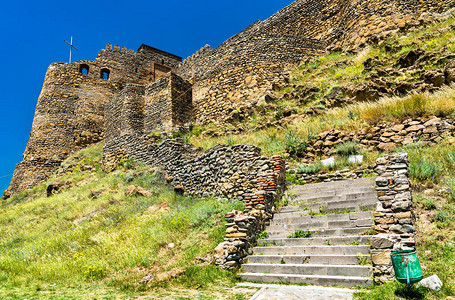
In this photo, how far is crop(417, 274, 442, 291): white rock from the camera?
13.4 ft

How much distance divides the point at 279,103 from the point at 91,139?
15.2 metres

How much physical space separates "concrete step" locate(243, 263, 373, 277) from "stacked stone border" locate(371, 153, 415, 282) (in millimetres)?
263

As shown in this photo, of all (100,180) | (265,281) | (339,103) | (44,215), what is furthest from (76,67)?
(265,281)

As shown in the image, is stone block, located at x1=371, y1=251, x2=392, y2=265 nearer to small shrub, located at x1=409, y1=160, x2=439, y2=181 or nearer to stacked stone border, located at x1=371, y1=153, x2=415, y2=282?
stacked stone border, located at x1=371, y1=153, x2=415, y2=282

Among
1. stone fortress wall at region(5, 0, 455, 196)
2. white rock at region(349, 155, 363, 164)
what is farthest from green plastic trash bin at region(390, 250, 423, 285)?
stone fortress wall at region(5, 0, 455, 196)

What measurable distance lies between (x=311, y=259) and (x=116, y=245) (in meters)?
5.11

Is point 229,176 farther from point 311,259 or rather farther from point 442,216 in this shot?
point 442,216

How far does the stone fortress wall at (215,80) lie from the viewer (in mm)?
15766

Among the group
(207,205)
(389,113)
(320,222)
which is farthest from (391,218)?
(389,113)

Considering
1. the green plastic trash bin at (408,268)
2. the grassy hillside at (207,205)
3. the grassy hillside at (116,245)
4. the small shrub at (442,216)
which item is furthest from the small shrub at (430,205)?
the grassy hillside at (116,245)

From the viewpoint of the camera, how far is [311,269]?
562 cm

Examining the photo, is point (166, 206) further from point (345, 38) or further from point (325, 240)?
point (345, 38)

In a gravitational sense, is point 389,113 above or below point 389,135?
above

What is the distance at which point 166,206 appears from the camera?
10562 millimetres
